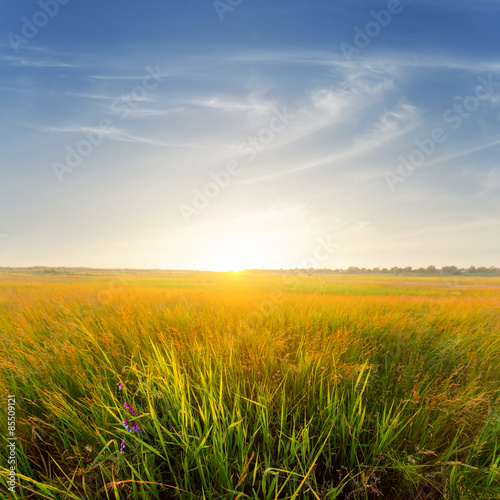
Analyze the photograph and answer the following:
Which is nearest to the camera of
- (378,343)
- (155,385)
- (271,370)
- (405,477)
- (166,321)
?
(405,477)

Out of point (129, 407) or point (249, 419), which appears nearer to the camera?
point (129, 407)

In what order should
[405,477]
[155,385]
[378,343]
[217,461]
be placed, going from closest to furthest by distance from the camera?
1. [217,461]
2. [405,477]
3. [155,385]
4. [378,343]

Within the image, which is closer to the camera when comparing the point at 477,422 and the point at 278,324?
the point at 477,422

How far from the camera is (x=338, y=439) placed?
2.33m

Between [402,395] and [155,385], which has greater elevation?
[155,385]

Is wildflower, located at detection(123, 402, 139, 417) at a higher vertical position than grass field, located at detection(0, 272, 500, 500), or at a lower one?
higher

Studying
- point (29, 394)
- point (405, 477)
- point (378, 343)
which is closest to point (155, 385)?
point (29, 394)

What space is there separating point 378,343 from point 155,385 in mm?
3361

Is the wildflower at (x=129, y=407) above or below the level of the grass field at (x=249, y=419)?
above

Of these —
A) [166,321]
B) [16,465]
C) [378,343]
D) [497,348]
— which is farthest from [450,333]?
[16,465]

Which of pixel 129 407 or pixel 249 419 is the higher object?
pixel 129 407

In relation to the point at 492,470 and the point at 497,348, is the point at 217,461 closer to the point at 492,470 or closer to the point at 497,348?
the point at 492,470

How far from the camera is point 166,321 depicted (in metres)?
4.85

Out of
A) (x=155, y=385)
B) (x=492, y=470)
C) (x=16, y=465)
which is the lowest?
(x=16, y=465)
